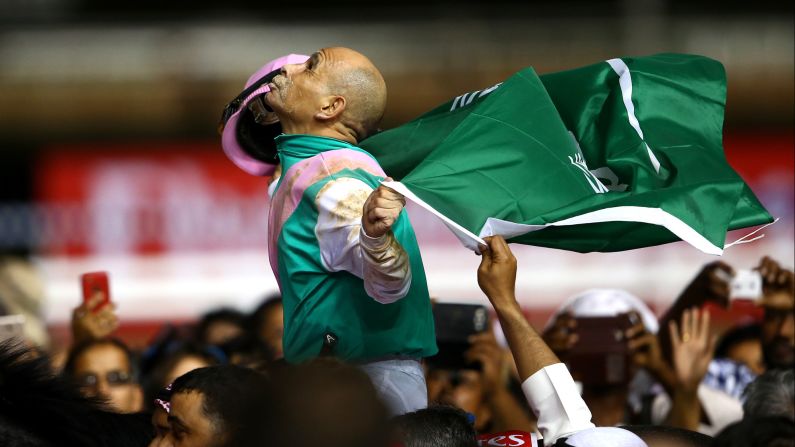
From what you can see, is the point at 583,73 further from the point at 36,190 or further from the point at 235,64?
the point at 235,64

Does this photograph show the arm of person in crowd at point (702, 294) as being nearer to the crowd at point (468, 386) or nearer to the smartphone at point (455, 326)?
the crowd at point (468, 386)

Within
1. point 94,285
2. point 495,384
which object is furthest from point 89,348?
point 495,384

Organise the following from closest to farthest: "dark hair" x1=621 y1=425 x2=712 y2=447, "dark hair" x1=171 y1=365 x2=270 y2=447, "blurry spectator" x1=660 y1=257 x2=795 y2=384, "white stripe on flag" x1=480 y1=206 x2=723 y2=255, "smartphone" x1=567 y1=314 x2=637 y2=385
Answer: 1. "dark hair" x1=171 y1=365 x2=270 y2=447
2. "white stripe on flag" x1=480 y1=206 x2=723 y2=255
3. "dark hair" x1=621 y1=425 x2=712 y2=447
4. "blurry spectator" x1=660 y1=257 x2=795 y2=384
5. "smartphone" x1=567 y1=314 x2=637 y2=385

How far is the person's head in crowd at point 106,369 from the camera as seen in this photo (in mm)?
6137

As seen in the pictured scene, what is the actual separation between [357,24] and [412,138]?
36.3 ft

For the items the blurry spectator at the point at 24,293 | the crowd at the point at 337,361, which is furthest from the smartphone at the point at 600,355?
the blurry spectator at the point at 24,293

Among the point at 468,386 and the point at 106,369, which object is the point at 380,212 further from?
the point at 106,369

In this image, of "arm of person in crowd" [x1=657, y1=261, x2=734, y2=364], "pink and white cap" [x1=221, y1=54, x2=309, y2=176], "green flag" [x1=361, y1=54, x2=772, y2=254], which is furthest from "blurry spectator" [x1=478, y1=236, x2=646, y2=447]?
"arm of person in crowd" [x1=657, y1=261, x2=734, y2=364]

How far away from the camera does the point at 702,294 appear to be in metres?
6.31

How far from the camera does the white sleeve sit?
3.56 metres

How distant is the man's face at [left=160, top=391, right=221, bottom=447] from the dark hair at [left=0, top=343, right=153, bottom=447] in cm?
17

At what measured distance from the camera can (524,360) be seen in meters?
3.62

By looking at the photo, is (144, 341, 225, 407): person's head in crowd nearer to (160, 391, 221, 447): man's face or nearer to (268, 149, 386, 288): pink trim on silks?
(268, 149, 386, 288): pink trim on silks

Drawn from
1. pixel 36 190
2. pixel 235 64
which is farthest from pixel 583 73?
pixel 235 64
